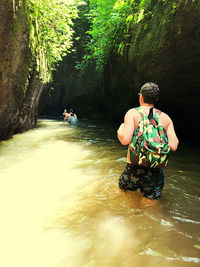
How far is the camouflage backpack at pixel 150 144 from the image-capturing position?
94.3 inches

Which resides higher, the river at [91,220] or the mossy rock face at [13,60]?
the mossy rock face at [13,60]

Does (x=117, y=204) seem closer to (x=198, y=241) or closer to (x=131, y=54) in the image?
(x=198, y=241)

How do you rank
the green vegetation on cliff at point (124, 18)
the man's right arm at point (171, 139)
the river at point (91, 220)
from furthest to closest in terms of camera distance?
1. the green vegetation on cliff at point (124, 18)
2. the man's right arm at point (171, 139)
3. the river at point (91, 220)

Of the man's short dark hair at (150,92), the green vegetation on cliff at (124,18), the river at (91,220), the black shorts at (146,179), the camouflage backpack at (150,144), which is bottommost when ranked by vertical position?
the river at (91,220)

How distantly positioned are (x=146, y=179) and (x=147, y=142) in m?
0.57

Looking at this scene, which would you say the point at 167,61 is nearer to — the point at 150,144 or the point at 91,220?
the point at 150,144

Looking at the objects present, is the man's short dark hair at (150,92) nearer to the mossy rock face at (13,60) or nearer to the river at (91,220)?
the river at (91,220)

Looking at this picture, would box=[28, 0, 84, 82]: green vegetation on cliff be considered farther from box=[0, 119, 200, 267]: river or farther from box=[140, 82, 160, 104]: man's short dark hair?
box=[140, 82, 160, 104]: man's short dark hair

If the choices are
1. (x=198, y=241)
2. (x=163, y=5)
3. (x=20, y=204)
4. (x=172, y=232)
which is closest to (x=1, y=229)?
(x=20, y=204)

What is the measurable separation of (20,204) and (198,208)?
8.85 feet

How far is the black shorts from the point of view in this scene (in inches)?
103

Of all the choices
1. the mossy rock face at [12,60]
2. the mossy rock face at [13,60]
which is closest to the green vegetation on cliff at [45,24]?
the mossy rock face at [13,60]

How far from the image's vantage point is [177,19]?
5.30 metres

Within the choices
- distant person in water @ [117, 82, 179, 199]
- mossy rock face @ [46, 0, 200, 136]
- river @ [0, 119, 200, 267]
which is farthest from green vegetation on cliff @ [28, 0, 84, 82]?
distant person in water @ [117, 82, 179, 199]
